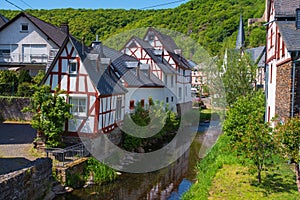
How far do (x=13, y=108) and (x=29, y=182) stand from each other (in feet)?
42.5

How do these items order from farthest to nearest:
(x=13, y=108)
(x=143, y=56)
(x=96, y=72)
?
(x=143, y=56)
(x=13, y=108)
(x=96, y=72)

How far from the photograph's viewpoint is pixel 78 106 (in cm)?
1678

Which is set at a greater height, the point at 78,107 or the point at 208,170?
the point at 78,107

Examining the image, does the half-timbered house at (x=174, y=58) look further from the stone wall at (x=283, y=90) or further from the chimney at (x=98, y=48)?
the stone wall at (x=283, y=90)

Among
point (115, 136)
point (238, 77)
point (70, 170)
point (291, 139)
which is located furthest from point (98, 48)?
point (291, 139)

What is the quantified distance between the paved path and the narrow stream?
2.15 metres

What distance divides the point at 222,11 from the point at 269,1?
179 feet

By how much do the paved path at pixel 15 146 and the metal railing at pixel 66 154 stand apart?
79 centimetres

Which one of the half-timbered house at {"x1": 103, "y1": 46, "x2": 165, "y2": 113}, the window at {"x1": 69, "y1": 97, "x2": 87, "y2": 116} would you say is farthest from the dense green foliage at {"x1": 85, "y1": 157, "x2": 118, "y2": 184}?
the half-timbered house at {"x1": 103, "y1": 46, "x2": 165, "y2": 113}

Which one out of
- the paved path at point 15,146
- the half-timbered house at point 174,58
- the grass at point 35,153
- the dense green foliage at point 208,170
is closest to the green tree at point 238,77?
the dense green foliage at point 208,170

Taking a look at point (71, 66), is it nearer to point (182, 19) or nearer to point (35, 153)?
point (35, 153)

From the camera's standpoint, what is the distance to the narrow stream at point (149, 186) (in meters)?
13.0

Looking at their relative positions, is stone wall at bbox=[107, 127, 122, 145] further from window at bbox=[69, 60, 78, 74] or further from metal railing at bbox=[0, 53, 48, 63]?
metal railing at bbox=[0, 53, 48, 63]

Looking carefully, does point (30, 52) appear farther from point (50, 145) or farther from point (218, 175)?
point (218, 175)
